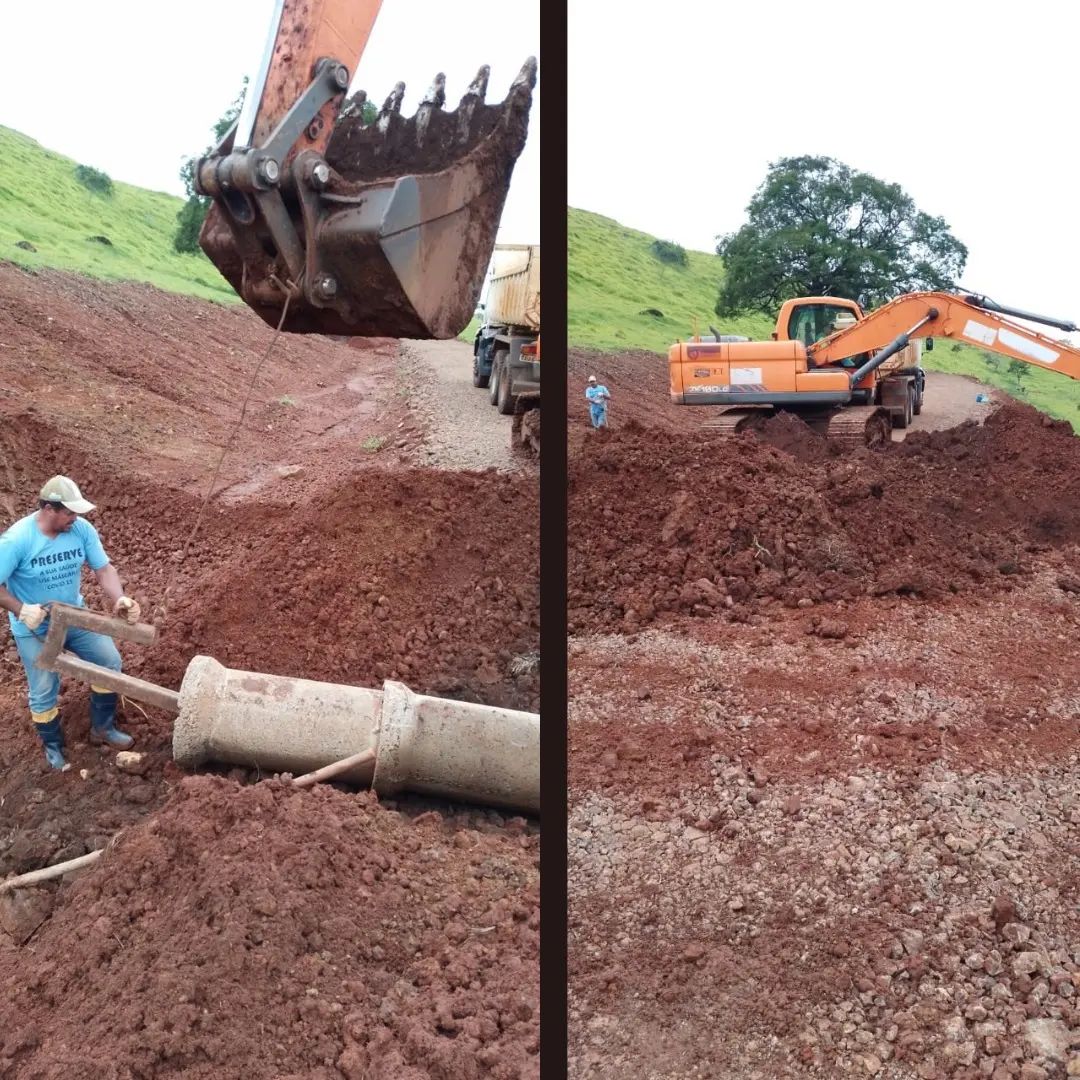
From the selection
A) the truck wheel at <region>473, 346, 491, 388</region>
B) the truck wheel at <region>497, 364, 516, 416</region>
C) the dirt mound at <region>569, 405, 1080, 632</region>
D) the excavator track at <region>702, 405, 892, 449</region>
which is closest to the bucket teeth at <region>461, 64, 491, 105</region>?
the dirt mound at <region>569, 405, 1080, 632</region>

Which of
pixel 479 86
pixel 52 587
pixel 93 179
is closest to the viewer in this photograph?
pixel 479 86

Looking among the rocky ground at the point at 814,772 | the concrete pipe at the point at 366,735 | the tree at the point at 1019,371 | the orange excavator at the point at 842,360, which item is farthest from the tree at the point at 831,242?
the concrete pipe at the point at 366,735

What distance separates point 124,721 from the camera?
3918mm

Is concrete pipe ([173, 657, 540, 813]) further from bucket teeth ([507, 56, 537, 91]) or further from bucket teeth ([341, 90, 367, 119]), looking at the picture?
bucket teeth ([507, 56, 537, 91])

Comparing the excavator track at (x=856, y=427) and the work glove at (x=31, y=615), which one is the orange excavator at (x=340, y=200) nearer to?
the work glove at (x=31, y=615)

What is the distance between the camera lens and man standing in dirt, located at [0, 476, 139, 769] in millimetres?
3271

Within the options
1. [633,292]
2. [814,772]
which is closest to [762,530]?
[814,772]

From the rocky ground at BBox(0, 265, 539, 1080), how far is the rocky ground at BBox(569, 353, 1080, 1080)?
380 mm

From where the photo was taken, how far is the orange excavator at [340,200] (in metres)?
1.91

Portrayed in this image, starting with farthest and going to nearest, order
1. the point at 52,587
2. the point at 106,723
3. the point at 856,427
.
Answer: the point at 856,427
the point at 106,723
the point at 52,587

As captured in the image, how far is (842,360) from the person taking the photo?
8.41 metres

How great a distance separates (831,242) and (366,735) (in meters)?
10.6

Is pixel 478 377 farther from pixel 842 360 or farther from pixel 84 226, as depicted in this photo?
pixel 84 226

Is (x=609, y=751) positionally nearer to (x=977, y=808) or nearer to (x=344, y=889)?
(x=977, y=808)
